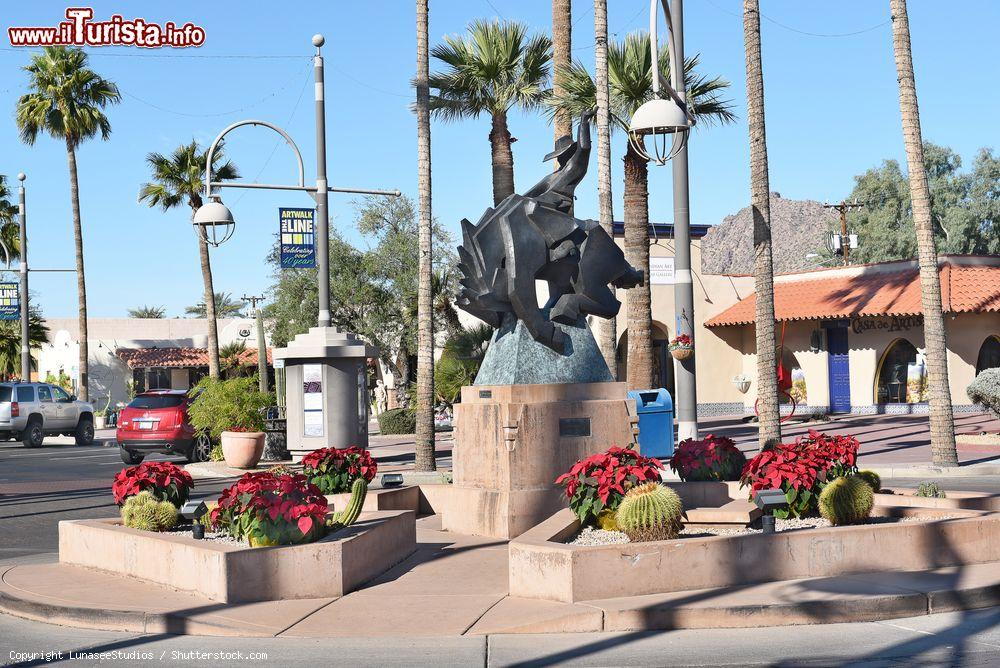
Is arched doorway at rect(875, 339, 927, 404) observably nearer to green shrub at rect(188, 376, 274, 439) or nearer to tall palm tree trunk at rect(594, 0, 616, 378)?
tall palm tree trunk at rect(594, 0, 616, 378)

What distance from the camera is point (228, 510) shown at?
9.41 m

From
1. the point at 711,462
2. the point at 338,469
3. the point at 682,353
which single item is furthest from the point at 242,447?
the point at 711,462

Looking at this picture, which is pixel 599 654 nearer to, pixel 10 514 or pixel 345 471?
pixel 345 471

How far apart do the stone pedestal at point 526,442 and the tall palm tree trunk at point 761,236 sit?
786 centimetres

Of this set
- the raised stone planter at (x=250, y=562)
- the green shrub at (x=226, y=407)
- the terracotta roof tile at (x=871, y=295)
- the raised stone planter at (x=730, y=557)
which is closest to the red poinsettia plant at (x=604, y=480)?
the raised stone planter at (x=730, y=557)

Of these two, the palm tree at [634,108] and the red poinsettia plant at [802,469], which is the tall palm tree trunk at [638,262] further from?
the red poinsettia plant at [802,469]

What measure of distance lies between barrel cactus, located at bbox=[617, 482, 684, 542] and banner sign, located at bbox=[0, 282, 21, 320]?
36264mm

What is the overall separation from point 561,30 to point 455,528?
14.7m

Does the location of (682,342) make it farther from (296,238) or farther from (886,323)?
(886,323)

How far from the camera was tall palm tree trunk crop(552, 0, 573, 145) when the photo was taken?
77.7 ft

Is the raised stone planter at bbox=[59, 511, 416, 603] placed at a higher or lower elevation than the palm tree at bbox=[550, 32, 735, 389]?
lower

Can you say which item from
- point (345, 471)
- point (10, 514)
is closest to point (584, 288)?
point (345, 471)

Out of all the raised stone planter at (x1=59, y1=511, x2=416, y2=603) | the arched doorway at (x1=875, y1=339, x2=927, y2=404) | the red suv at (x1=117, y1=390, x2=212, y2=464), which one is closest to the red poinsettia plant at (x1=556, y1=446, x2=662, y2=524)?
the raised stone planter at (x1=59, y1=511, x2=416, y2=603)

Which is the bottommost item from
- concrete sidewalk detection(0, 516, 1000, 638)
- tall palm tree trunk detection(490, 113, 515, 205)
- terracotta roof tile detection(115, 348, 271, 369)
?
concrete sidewalk detection(0, 516, 1000, 638)
